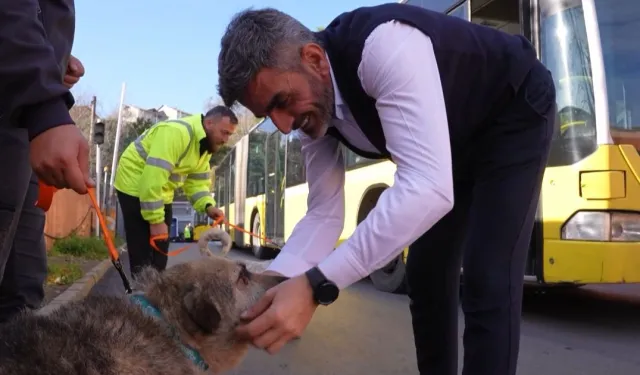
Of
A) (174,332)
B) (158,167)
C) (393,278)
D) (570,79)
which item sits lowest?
(393,278)

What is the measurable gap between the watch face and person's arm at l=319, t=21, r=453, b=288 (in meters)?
0.03

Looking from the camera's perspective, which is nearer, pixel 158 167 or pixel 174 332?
pixel 174 332

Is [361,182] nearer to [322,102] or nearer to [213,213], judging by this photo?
[213,213]

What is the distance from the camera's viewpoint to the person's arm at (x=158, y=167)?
17.8ft

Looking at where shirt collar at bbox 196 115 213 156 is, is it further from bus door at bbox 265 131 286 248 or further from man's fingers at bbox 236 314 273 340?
bus door at bbox 265 131 286 248

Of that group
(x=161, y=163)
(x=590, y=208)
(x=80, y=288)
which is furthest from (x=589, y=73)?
(x=80, y=288)

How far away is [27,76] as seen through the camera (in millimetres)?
2029

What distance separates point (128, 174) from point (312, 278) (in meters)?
4.06

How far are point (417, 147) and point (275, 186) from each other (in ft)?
45.6

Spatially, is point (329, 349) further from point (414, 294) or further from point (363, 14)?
point (363, 14)

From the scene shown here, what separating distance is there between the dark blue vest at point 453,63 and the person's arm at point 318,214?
0.79 ft

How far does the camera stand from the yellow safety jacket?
547cm

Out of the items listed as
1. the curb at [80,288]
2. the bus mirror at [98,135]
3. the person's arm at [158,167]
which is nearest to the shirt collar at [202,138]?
the person's arm at [158,167]

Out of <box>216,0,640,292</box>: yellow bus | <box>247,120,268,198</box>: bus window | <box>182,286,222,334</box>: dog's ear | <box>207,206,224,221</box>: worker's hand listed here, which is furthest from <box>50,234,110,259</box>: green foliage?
<box>182,286,222,334</box>: dog's ear
